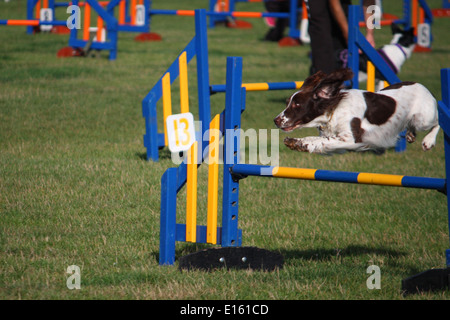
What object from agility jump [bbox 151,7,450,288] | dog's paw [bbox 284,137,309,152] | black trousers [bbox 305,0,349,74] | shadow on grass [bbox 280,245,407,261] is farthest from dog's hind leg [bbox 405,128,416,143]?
black trousers [bbox 305,0,349,74]

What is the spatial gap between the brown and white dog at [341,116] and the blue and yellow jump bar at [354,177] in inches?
4.8

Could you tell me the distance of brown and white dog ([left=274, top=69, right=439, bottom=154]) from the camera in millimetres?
3627

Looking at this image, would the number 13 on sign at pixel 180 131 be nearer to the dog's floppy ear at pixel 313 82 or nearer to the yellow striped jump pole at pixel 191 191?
the yellow striped jump pole at pixel 191 191

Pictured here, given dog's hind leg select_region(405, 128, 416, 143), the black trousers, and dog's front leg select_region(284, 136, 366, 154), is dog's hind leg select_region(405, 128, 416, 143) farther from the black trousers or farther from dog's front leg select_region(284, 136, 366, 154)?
the black trousers

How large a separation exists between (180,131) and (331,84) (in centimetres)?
232

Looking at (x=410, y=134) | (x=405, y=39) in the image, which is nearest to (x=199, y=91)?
(x=410, y=134)

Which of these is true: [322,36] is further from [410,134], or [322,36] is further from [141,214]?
[410,134]

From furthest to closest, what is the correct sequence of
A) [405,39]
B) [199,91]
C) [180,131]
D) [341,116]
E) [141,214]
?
[405,39], [180,131], [141,214], [199,91], [341,116]

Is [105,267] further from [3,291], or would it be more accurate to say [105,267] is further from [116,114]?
[116,114]

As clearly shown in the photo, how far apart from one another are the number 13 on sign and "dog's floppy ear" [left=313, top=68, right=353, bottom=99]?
1.87 meters

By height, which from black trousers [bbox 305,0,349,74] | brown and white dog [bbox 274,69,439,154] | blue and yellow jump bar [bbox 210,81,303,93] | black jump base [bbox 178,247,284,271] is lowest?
black jump base [bbox 178,247,284,271]

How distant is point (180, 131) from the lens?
5828mm

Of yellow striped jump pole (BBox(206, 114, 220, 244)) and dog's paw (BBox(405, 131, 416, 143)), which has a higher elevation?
dog's paw (BBox(405, 131, 416, 143))
